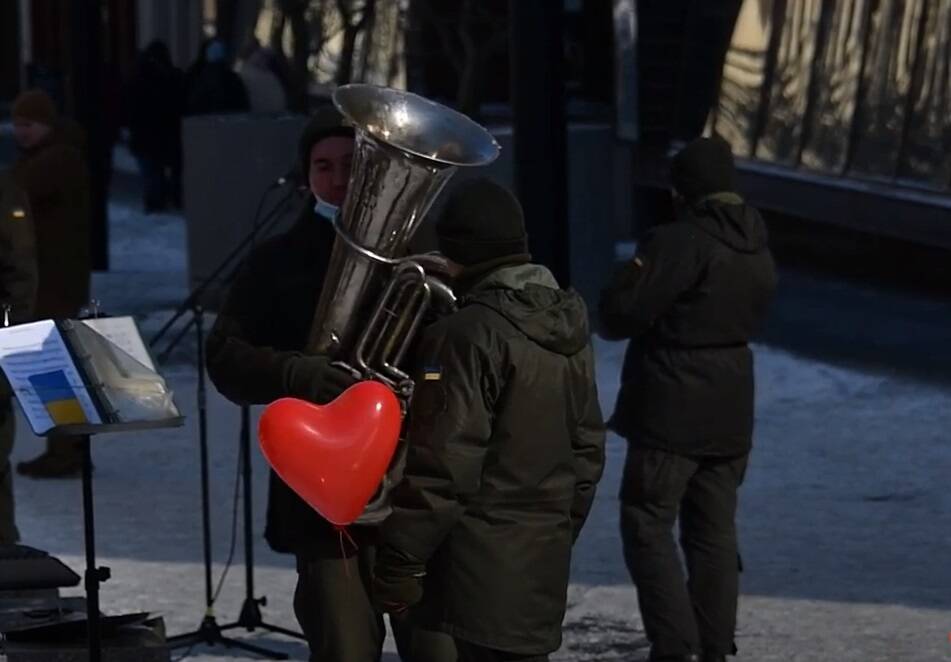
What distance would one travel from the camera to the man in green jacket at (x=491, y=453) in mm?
4934

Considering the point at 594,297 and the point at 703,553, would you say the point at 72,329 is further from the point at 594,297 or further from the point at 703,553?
the point at 594,297

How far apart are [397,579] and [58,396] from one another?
119cm

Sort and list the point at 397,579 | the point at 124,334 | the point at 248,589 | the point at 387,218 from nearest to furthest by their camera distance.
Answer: the point at 397,579, the point at 387,218, the point at 124,334, the point at 248,589

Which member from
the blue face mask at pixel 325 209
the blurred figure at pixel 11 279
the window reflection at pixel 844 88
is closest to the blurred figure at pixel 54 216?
the blurred figure at pixel 11 279

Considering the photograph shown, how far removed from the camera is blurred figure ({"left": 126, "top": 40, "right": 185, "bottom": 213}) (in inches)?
924

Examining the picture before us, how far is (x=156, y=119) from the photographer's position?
23547 millimetres

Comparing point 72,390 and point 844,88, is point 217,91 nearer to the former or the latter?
point 844,88

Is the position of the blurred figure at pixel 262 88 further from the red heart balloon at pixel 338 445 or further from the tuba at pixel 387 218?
the red heart balloon at pixel 338 445

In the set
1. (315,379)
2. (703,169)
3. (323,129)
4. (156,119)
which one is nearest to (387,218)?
(315,379)

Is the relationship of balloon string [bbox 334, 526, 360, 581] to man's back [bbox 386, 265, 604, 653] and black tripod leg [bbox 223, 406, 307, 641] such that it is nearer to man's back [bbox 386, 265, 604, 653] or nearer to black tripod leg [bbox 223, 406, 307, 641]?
man's back [bbox 386, 265, 604, 653]

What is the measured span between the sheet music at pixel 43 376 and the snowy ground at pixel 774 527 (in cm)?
185

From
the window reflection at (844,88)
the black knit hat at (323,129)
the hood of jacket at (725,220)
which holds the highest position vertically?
the black knit hat at (323,129)

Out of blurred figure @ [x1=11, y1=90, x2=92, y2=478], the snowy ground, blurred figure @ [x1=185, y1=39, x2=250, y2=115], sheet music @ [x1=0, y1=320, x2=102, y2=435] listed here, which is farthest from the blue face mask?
blurred figure @ [x1=185, y1=39, x2=250, y2=115]

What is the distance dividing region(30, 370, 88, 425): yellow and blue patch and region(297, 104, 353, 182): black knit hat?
81 centimetres
